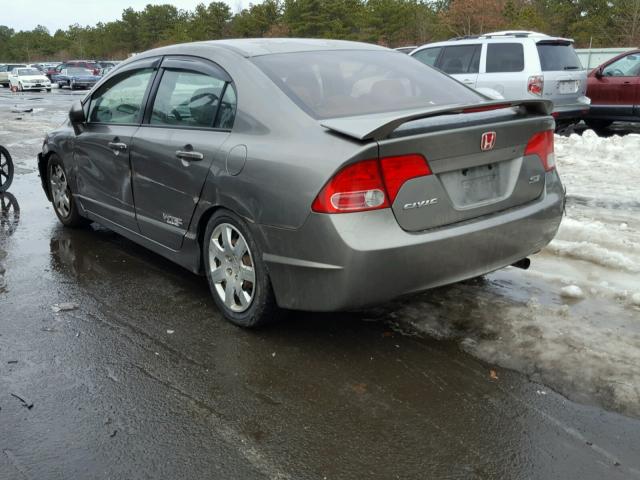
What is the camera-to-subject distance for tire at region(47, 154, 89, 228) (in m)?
6.12

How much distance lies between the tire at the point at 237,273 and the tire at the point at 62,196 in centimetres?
256

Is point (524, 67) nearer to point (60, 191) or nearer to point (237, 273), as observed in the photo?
point (60, 191)

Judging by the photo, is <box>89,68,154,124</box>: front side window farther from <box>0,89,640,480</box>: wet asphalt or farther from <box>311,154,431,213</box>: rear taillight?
<box>311,154,431,213</box>: rear taillight

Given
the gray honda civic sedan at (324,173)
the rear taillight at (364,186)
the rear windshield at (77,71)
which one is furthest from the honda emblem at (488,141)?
the rear windshield at (77,71)

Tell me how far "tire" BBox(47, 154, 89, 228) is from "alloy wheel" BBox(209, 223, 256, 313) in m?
2.58

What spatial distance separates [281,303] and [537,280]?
6.84 feet

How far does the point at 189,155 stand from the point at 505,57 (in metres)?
8.81

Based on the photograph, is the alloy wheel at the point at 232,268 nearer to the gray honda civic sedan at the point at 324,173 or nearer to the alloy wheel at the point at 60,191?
the gray honda civic sedan at the point at 324,173

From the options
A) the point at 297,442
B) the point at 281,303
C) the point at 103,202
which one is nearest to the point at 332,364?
the point at 281,303

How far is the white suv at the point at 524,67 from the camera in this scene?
11086 millimetres

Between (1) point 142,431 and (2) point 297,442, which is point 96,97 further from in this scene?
(2) point 297,442

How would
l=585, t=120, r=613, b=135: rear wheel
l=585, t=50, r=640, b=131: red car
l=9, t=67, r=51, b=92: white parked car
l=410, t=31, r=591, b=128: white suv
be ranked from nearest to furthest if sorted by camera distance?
l=410, t=31, r=591, b=128: white suv, l=585, t=50, r=640, b=131: red car, l=585, t=120, r=613, b=135: rear wheel, l=9, t=67, r=51, b=92: white parked car

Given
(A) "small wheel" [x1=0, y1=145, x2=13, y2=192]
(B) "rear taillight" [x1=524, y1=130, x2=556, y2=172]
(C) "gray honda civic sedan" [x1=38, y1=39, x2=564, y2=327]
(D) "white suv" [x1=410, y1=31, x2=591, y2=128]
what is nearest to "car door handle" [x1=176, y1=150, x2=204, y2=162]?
(C) "gray honda civic sedan" [x1=38, y1=39, x2=564, y2=327]

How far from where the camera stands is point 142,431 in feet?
9.80
